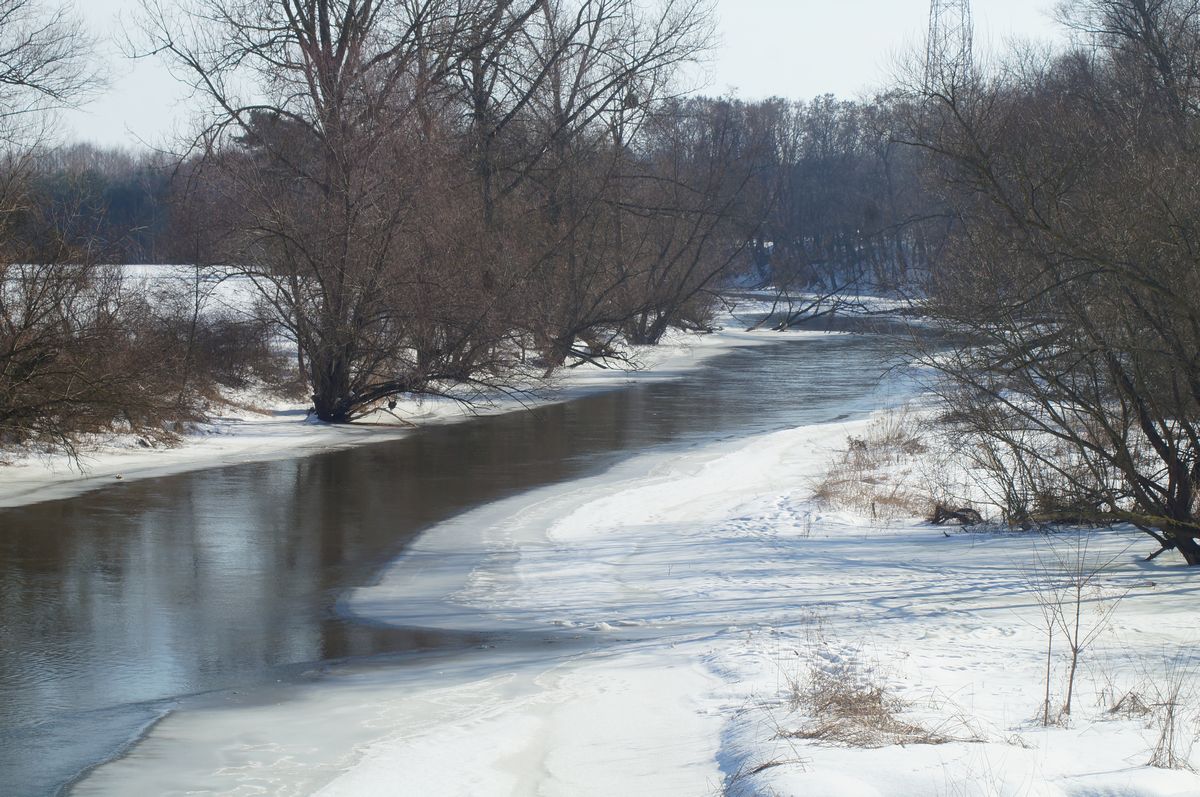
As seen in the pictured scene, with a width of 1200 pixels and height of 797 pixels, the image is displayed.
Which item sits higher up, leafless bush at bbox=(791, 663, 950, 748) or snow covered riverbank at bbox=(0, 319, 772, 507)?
Answer: snow covered riverbank at bbox=(0, 319, 772, 507)

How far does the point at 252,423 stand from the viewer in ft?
78.4

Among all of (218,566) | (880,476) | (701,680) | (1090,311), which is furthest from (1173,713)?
(880,476)

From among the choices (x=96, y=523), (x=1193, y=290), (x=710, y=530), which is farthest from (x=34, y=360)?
(x=1193, y=290)

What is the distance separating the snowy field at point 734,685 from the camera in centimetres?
547

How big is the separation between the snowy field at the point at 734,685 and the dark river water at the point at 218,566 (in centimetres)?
53

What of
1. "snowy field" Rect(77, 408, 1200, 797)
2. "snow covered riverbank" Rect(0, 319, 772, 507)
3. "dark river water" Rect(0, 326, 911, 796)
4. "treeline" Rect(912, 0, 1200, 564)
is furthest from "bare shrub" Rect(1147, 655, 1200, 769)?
"snow covered riverbank" Rect(0, 319, 772, 507)

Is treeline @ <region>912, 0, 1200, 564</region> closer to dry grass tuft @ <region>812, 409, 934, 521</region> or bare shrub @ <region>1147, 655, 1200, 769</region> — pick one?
dry grass tuft @ <region>812, 409, 934, 521</region>

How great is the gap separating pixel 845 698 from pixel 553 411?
21567mm

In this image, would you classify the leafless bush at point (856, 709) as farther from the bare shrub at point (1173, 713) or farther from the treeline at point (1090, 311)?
the treeline at point (1090, 311)

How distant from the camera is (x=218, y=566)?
12.3 m

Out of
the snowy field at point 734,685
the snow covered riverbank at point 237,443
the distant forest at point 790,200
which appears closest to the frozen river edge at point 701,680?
the snowy field at point 734,685

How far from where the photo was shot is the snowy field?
17.9ft

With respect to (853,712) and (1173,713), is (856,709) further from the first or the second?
(1173,713)

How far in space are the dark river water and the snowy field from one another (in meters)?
0.53
